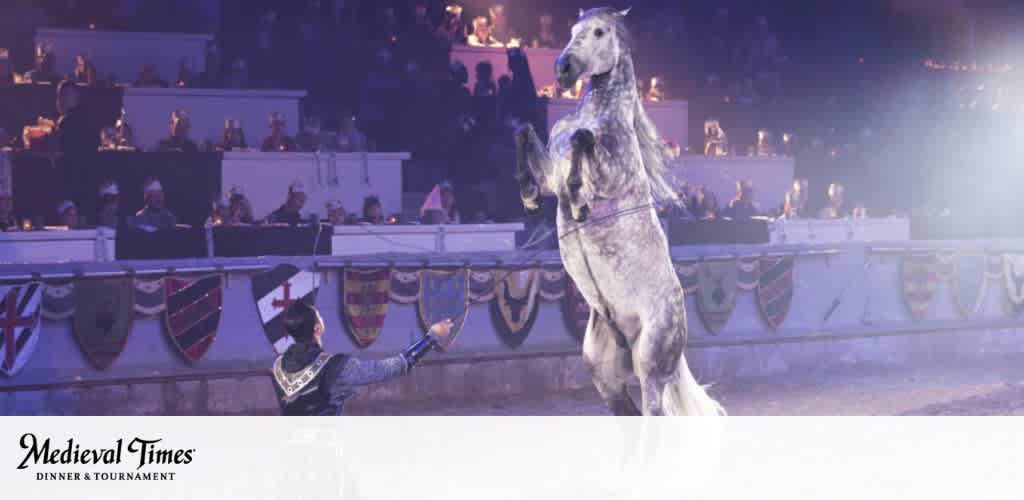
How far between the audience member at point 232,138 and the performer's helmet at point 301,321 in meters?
9.62

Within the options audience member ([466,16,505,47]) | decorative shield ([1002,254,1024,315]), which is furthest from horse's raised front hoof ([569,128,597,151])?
audience member ([466,16,505,47])

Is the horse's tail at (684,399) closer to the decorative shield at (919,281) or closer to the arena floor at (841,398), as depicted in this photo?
the arena floor at (841,398)

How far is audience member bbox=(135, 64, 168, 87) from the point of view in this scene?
1662cm

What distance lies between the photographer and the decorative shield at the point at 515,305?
13.4 metres

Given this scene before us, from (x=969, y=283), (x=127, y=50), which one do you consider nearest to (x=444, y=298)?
(x=127, y=50)

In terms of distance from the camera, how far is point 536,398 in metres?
13.4

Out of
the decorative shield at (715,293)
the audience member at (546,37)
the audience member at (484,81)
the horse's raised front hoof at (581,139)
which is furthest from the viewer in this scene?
the audience member at (546,37)

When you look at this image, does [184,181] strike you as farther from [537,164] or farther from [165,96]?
[537,164]

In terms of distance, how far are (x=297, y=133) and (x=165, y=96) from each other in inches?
68.9

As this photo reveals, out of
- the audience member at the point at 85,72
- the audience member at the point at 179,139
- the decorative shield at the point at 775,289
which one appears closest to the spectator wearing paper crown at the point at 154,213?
the audience member at the point at 179,139

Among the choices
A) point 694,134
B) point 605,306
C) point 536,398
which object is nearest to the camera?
point 605,306

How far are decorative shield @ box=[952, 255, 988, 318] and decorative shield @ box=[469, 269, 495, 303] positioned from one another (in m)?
6.66
